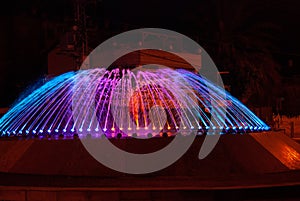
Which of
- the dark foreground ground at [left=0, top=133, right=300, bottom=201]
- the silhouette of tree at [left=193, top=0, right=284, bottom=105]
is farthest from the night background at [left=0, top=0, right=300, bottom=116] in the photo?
the dark foreground ground at [left=0, top=133, right=300, bottom=201]

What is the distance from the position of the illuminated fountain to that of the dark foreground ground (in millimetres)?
764

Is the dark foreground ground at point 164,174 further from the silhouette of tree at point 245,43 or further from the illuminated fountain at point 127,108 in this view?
the silhouette of tree at point 245,43

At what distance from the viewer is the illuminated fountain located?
10.0 m

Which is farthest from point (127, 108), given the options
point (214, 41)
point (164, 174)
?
point (214, 41)

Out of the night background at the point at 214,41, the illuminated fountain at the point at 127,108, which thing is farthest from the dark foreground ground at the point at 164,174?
the night background at the point at 214,41

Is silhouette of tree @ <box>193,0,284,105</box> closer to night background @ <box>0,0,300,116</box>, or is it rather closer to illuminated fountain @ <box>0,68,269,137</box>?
night background @ <box>0,0,300,116</box>

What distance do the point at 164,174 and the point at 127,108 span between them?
2.44 metres

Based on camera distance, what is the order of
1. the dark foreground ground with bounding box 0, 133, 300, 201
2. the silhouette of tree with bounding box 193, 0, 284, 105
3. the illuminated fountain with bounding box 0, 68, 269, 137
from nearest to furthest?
1. the dark foreground ground with bounding box 0, 133, 300, 201
2. the illuminated fountain with bounding box 0, 68, 269, 137
3. the silhouette of tree with bounding box 193, 0, 284, 105

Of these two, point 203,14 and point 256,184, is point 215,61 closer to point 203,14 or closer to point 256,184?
point 203,14

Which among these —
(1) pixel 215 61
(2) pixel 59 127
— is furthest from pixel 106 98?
(1) pixel 215 61

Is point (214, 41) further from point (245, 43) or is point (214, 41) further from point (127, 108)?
point (127, 108)

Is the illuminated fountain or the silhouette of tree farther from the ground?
the silhouette of tree

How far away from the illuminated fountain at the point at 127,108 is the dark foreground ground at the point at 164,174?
2.51ft

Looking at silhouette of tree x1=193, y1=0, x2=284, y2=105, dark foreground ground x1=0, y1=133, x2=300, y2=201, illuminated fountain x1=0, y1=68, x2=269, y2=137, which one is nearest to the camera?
dark foreground ground x1=0, y1=133, x2=300, y2=201
